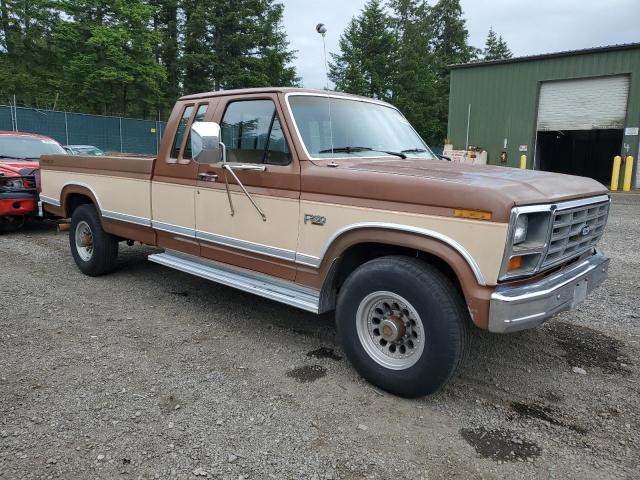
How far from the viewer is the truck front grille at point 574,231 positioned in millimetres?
3018

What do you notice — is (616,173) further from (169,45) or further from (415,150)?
(169,45)

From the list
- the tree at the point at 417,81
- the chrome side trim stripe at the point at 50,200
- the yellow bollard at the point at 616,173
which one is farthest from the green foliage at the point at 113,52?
the yellow bollard at the point at 616,173

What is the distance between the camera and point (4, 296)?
17.3ft

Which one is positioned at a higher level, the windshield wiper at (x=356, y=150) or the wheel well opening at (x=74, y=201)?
the windshield wiper at (x=356, y=150)

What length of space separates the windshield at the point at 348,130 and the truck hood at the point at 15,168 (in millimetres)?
6092

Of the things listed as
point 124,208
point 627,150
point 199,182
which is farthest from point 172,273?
point 627,150

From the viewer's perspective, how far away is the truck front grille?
9.90 feet

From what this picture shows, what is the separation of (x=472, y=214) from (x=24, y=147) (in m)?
9.42

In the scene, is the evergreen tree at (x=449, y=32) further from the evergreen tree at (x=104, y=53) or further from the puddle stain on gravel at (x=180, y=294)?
the puddle stain on gravel at (x=180, y=294)

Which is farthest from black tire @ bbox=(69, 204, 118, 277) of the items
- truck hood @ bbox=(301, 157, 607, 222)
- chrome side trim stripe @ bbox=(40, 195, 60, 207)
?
truck hood @ bbox=(301, 157, 607, 222)

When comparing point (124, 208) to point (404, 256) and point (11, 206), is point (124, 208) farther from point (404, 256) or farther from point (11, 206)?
point (11, 206)

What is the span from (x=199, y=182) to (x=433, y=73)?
47906 millimetres

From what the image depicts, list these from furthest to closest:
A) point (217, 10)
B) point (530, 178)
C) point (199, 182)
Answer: point (217, 10), point (199, 182), point (530, 178)

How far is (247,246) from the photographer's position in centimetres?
417
